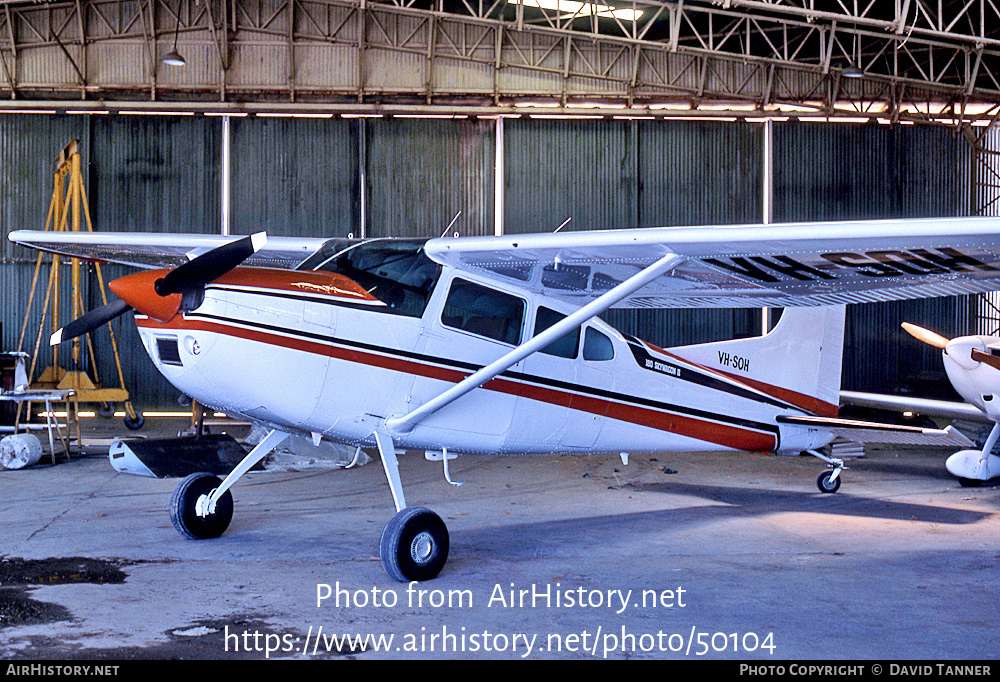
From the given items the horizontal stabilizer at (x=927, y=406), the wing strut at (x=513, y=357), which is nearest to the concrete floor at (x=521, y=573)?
the horizontal stabilizer at (x=927, y=406)

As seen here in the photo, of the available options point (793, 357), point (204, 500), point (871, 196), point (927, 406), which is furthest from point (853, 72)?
point (204, 500)

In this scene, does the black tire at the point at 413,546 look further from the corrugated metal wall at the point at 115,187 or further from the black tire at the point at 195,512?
the corrugated metal wall at the point at 115,187

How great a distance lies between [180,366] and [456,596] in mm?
2155

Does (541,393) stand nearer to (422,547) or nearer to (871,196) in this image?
(422,547)

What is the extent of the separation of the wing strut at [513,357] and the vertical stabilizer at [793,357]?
8.20ft

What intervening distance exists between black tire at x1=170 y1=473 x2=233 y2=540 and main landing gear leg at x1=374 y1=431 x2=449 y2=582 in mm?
1664

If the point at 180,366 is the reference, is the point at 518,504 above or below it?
below

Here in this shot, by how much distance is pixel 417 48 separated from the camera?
17.2 metres

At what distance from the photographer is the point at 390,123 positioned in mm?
17438

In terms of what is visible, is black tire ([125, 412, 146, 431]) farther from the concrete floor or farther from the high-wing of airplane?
the high-wing of airplane

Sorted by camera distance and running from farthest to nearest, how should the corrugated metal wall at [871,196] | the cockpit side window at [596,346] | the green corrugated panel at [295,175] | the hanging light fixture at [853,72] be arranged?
the corrugated metal wall at [871,196]
the green corrugated panel at [295,175]
the hanging light fixture at [853,72]
the cockpit side window at [596,346]

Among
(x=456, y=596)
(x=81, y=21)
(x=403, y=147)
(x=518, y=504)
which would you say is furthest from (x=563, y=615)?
(x=81, y=21)

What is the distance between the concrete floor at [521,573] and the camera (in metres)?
4.07
